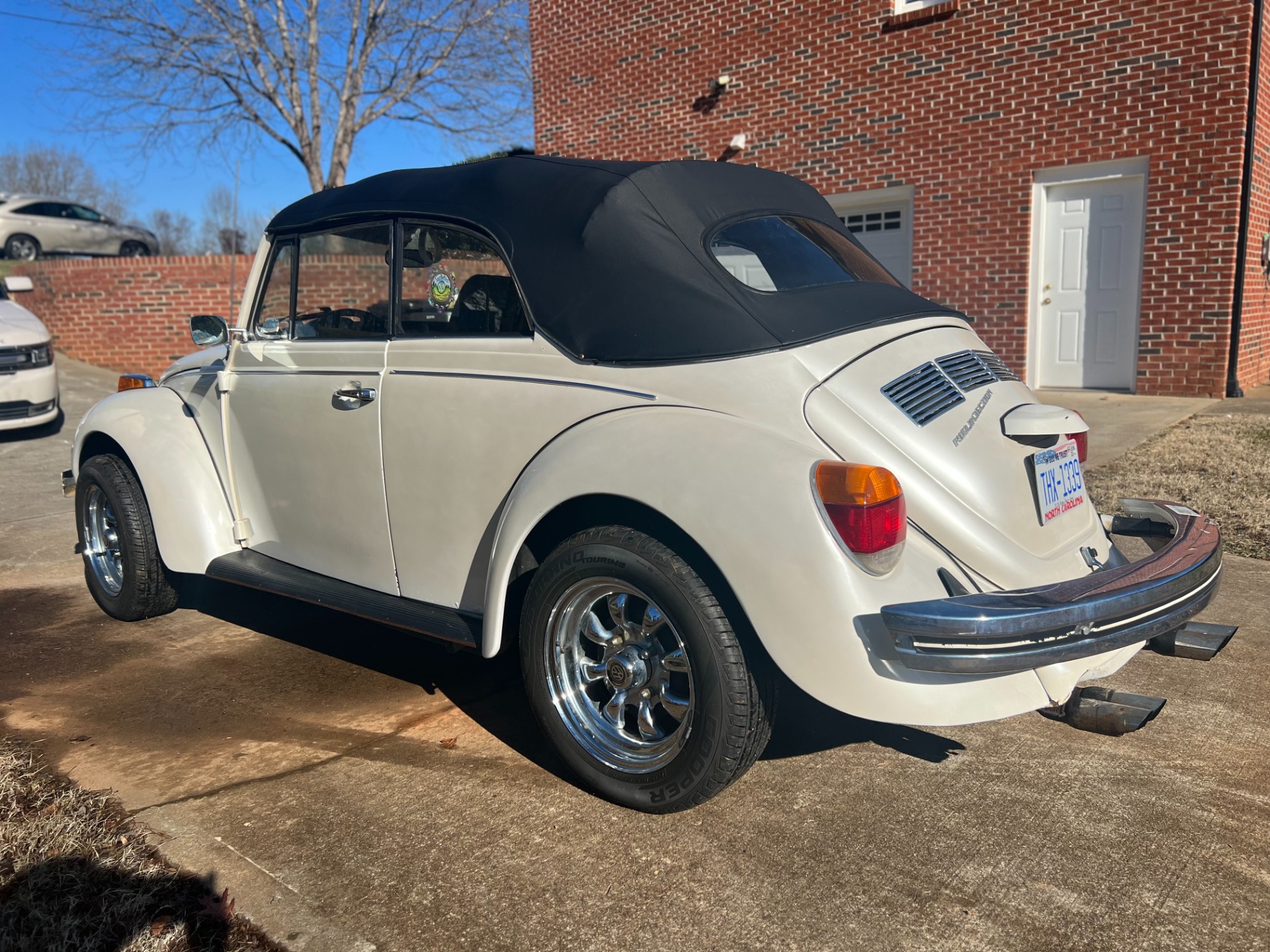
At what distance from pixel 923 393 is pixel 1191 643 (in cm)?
112

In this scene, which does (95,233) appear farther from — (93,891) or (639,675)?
(639,675)

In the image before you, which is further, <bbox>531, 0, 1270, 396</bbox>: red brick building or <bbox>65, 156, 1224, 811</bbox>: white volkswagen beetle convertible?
<bbox>531, 0, 1270, 396</bbox>: red brick building

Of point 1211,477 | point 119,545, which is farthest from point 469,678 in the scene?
point 1211,477

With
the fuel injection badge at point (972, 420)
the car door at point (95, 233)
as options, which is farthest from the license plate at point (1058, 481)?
the car door at point (95, 233)

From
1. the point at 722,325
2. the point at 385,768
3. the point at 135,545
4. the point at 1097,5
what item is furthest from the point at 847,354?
the point at 1097,5

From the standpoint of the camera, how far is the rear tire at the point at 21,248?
61.4 ft

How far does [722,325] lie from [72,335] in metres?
14.0

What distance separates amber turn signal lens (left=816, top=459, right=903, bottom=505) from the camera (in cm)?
246

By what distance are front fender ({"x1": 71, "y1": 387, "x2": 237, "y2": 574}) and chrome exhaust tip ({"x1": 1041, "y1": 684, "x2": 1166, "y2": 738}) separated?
126 inches

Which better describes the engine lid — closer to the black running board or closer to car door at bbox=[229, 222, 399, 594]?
the black running board

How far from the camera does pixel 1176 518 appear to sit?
324 centimetres

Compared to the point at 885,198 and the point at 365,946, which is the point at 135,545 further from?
the point at 885,198

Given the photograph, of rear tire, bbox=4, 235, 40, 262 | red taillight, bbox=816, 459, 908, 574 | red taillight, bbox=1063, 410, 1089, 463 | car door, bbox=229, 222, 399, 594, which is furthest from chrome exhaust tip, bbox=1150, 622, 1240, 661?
rear tire, bbox=4, 235, 40, 262

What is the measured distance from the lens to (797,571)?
2.48 metres
